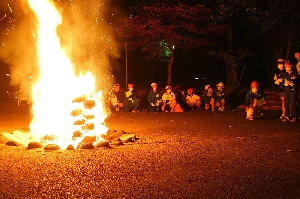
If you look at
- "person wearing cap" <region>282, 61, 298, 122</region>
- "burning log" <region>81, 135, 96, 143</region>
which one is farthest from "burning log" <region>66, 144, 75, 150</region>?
"person wearing cap" <region>282, 61, 298, 122</region>

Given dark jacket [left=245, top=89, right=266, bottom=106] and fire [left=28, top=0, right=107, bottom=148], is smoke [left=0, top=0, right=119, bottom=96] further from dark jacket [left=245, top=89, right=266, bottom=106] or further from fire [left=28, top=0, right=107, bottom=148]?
dark jacket [left=245, top=89, right=266, bottom=106]

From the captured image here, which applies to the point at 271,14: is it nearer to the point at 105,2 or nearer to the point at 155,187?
the point at 105,2

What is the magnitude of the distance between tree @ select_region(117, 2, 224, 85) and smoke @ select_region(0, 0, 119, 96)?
1557mm

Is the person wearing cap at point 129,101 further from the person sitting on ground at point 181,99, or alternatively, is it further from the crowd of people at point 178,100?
the person sitting on ground at point 181,99

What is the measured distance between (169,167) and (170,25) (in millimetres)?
14657

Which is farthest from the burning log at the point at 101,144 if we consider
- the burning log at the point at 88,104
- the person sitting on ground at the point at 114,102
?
the person sitting on ground at the point at 114,102

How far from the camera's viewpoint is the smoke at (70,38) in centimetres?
1380

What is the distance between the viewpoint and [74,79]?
11094mm

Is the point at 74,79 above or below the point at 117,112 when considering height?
above

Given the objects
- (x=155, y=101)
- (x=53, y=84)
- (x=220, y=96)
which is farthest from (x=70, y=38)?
(x=220, y=96)

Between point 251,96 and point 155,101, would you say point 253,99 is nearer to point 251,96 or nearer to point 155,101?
point 251,96

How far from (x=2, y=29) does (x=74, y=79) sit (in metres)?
13.1

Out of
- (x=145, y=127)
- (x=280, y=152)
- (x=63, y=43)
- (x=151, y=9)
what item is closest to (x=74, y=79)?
(x=63, y=43)

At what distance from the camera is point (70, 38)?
42.9 feet
